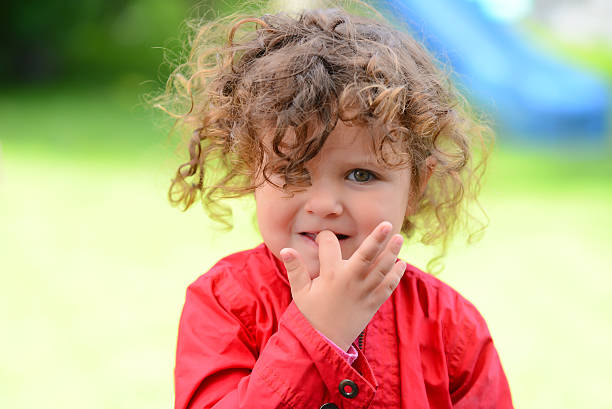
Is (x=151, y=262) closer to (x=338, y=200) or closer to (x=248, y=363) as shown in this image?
(x=248, y=363)

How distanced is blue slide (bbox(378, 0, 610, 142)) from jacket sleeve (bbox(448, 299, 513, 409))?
5.84 m

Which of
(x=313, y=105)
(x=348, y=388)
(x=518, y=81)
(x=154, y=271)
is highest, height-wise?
(x=518, y=81)

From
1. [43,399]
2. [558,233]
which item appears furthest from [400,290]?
[558,233]

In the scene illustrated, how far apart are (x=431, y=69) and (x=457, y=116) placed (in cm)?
14

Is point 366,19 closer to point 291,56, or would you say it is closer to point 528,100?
point 291,56

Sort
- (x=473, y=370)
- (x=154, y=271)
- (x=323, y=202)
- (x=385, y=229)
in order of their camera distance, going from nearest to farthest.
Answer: (x=385, y=229) → (x=323, y=202) → (x=473, y=370) → (x=154, y=271)

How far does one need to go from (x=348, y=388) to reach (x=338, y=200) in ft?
1.27

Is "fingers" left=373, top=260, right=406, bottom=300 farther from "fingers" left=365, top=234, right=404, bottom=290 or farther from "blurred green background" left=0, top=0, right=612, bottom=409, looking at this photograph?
"blurred green background" left=0, top=0, right=612, bottom=409

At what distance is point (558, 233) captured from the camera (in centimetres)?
509

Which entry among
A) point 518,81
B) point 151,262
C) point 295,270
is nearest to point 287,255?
point 295,270

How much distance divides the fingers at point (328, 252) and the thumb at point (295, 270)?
0.04m

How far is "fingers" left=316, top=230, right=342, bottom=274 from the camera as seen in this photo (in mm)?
1573

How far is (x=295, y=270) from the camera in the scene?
1577 millimetres

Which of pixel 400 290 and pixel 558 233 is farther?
pixel 558 233
